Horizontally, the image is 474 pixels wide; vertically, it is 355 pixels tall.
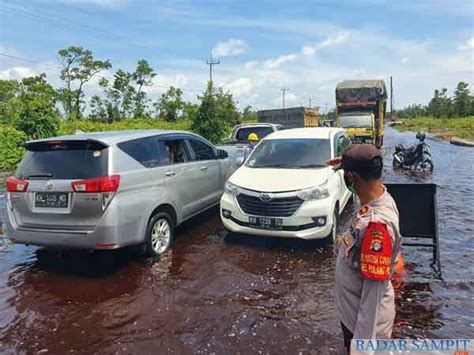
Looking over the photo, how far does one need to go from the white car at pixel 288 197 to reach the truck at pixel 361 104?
1426 centimetres

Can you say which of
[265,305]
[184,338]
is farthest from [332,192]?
[184,338]

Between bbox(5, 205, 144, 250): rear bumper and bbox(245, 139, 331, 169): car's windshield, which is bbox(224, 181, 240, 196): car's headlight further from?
bbox(5, 205, 144, 250): rear bumper

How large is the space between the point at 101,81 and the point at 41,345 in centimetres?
4615

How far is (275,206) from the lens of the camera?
5.53 meters

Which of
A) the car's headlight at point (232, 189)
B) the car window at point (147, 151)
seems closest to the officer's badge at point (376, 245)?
the car window at point (147, 151)

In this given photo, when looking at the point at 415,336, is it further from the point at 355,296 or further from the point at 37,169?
the point at 37,169

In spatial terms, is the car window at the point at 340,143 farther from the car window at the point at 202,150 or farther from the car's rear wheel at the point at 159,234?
the car's rear wheel at the point at 159,234

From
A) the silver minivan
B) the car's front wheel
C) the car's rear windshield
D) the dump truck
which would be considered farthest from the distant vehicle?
the car's rear windshield

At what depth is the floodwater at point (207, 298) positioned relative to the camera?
3525 mm

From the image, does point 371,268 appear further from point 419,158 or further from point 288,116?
point 288,116

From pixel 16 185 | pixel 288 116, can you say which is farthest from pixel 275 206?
pixel 288 116

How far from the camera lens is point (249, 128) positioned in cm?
1353

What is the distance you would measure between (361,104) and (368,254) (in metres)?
20.5

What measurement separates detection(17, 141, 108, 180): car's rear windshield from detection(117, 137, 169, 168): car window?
37cm
